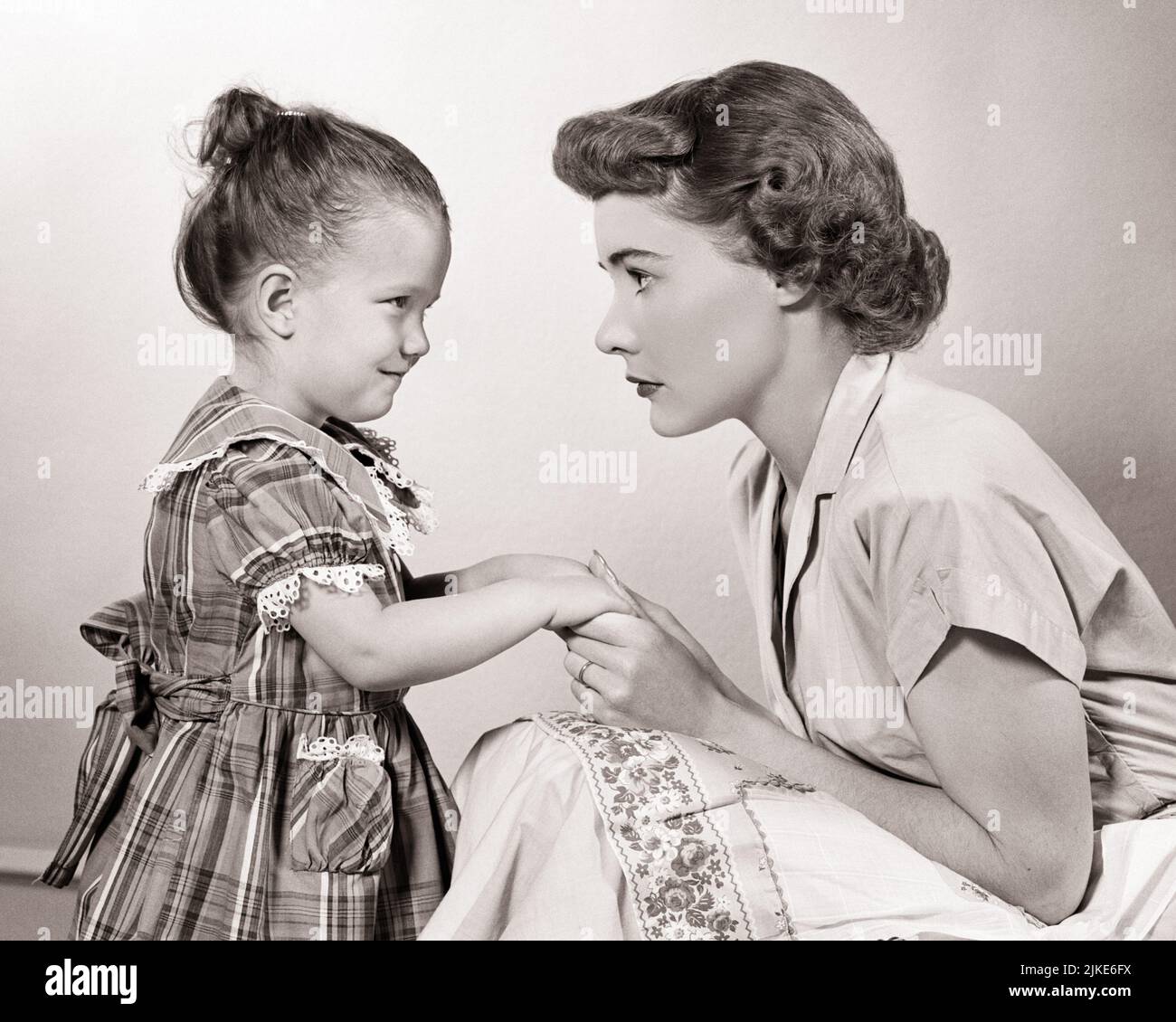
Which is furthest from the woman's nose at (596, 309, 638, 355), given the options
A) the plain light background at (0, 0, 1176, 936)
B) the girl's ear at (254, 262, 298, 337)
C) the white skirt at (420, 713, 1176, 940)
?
the plain light background at (0, 0, 1176, 936)

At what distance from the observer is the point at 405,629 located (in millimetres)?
1235

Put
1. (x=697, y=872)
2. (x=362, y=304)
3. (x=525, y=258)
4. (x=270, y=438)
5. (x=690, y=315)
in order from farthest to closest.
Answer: (x=525, y=258) → (x=690, y=315) → (x=362, y=304) → (x=270, y=438) → (x=697, y=872)

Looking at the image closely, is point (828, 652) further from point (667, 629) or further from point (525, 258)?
point (525, 258)

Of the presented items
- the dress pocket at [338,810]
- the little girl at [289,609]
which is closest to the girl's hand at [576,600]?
the little girl at [289,609]

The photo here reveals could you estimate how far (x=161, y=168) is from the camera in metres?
2.17

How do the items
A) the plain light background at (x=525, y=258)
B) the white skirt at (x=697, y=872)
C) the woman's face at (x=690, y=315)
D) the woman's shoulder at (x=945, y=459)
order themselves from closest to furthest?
the white skirt at (x=697, y=872)
the woman's shoulder at (x=945, y=459)
the woman's face at (x=690, y=315)
the plain light background at (x=525, y=258)

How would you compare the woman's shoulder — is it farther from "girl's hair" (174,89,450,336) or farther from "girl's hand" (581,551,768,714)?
"girl's hair" (174,89,450,336)

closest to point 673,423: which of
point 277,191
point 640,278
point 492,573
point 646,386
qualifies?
point 646,386

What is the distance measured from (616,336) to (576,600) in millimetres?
375

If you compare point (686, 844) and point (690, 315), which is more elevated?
point (690, 315)

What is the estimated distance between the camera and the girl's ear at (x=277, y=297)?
139 cm

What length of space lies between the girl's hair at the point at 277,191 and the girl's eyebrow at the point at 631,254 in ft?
0.68

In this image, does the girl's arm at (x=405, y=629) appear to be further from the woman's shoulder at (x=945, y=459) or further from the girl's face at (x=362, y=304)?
the woman's shoulder at (x=945, y=459)

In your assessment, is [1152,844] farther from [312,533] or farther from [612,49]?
[612,49]
